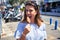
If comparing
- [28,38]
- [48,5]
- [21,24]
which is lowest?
[48,5]

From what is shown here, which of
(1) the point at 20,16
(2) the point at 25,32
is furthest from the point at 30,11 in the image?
(1) the point at 20,16

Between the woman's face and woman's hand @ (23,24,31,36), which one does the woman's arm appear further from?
the woman's face

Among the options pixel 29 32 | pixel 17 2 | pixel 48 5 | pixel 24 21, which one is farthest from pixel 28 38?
pixel 17 2

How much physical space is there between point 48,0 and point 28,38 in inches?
2543

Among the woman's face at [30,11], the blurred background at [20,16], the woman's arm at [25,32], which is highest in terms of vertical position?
the woman's face at [30,11]

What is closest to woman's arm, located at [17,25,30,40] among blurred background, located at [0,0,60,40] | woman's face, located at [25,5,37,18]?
woman's face, located at [25,5,37,18]

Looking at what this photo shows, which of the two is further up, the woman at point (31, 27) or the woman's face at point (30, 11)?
the woman's face at point (30, 11)

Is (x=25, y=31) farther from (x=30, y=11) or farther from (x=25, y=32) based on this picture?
(x=30, y=11)

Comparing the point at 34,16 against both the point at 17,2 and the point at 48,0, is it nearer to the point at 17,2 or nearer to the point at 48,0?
the point at 48,0

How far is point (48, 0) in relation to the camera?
221 feet

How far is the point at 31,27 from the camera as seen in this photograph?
362cm

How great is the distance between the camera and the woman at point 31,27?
140 inches

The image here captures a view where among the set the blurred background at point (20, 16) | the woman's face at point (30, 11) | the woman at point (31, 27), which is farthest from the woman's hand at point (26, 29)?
the blurred background at point (20, 16)

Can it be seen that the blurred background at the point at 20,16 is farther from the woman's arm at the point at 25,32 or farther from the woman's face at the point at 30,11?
the woman's arm at the point at 25,32
